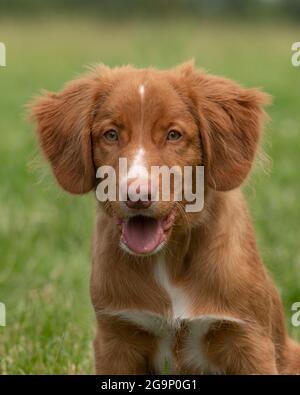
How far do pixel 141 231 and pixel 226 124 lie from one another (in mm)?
591

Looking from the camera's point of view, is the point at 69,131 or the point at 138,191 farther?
the point at 69,131

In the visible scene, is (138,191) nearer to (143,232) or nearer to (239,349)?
(143,232)

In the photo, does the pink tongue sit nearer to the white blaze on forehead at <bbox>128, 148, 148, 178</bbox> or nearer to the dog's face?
the dog's face

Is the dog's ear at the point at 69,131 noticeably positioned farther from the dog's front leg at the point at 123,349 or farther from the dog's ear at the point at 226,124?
the dog's front leg at the point at 123,349

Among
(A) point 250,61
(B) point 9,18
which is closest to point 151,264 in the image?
(A) point 250,61

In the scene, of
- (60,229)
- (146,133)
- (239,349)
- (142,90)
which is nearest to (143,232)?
(146,133)

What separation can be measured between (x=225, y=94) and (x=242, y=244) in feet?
2.09

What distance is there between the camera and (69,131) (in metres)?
4.22

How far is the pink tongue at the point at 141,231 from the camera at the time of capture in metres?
3.95

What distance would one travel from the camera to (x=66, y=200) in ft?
25.8

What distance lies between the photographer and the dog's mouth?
3939 mm

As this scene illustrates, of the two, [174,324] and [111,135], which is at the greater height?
[111,135]

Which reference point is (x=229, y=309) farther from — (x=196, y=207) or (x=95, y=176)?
(x=95, y=176)

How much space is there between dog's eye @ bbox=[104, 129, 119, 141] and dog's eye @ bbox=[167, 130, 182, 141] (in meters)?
0.21
